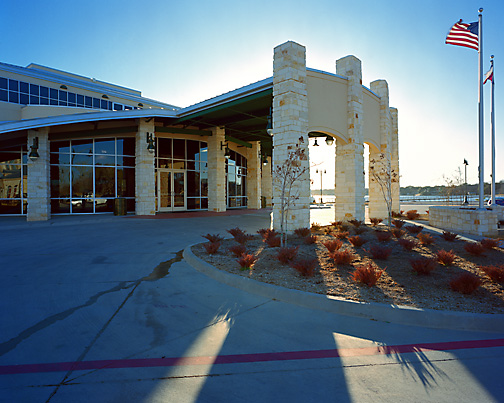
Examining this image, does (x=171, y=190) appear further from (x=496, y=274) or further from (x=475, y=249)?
(x=496, y=274)

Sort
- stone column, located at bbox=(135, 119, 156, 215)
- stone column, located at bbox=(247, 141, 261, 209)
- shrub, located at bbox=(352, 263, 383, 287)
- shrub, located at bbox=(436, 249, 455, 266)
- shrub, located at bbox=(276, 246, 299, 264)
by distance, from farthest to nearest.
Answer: stone column, located at bbox=(247, 141, 261, 209) < stone column, located at bbox=(135, 119, 156, 215) < shrub, located at bbox=(276, 246, 299, 264) < shrub, located at bbox=(436, 249, 455, 266) < shrub, located at bbox=(352, 263, 383, 287)

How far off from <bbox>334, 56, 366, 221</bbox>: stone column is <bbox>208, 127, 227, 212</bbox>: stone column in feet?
30.5

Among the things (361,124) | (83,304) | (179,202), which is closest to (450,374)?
(83,304)

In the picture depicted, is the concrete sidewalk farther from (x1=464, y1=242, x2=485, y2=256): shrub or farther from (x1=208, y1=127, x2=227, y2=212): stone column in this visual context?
(x1=208, y1=127, x2=227, y2=212): stone column

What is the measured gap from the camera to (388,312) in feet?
13.7

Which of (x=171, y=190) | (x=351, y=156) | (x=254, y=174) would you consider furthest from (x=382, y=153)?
(x=171, y=190)

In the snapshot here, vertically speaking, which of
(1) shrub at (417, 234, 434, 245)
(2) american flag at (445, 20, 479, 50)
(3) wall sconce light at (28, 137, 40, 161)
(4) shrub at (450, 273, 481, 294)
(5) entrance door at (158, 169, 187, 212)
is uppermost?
(2) american flag at (445, 20, 479, 50)

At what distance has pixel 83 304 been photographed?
15.5 feet

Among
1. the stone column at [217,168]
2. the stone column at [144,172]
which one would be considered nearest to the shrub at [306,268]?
→ the stone column at [144,172]

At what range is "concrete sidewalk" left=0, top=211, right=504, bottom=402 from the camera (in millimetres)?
2650

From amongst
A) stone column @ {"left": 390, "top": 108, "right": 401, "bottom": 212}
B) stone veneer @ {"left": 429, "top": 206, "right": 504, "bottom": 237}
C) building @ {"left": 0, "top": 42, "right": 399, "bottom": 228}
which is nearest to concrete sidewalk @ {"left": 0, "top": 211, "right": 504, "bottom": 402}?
building @ {"left": 0, "top": 42, "right": 399, "bottom": 228}

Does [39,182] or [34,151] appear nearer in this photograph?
[34,151]

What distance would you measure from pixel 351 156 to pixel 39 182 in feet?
55.1

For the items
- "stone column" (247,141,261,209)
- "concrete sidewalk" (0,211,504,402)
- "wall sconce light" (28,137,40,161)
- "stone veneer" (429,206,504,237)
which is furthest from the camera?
"stone column" (247,141,261,209)
